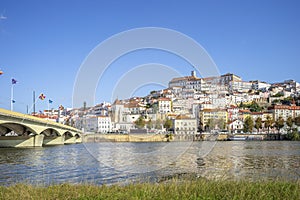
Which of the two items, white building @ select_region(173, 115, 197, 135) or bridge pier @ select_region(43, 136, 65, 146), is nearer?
bridge pier @ select_region(43, 136, 65, 146)

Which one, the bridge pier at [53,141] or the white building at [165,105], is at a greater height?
the white building at [165,105]

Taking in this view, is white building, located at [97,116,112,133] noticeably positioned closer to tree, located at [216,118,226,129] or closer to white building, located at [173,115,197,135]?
white building, located at [173,115,197,135]

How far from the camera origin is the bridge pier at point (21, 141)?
55.0m

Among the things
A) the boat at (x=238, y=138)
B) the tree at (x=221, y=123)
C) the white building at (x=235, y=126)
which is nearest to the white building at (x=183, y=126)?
the tree at (x=221, y=123)

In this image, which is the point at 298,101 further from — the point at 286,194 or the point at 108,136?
the point at 286,194

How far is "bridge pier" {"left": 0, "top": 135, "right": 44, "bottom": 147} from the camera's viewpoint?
5503 cm

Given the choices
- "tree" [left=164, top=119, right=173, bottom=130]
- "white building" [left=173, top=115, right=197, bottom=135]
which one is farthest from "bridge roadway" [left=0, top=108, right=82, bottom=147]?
"white building" [left=173, top=115, right=197, bottom=135]

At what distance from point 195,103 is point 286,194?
114m

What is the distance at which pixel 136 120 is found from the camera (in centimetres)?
12756

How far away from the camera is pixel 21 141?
56.7 m

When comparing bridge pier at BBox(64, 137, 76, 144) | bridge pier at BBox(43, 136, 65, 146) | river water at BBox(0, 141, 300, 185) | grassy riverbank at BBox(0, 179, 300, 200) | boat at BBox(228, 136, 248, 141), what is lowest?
boat at BBox(228, 136, 248, 141)

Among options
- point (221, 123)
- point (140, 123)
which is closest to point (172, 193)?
point (140, 123)

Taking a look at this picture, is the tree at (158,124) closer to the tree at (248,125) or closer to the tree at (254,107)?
the tree at (248,125)

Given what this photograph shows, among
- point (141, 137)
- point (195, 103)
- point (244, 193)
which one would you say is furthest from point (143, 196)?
point (195, 103)
